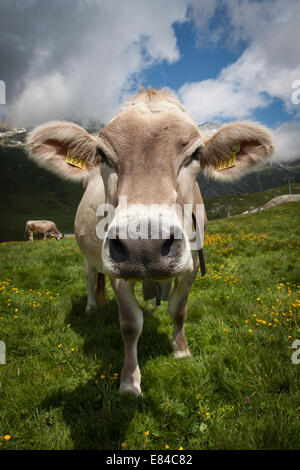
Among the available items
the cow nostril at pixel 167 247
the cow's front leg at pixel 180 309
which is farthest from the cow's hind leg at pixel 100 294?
the cow nostril at pixel 167 247

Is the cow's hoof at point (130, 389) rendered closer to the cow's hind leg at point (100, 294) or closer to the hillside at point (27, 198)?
the cow's hind leg at point (100, 294)

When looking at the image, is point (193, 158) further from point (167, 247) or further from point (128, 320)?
point (128, 320)

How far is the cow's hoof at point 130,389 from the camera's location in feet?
9.05

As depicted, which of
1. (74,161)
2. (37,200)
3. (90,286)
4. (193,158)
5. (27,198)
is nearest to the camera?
(193,158)

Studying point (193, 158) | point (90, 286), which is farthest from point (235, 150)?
point (90, 286)

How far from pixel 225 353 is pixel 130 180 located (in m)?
2.33

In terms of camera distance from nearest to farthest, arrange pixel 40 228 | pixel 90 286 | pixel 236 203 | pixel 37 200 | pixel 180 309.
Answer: pixel 180 309
pixel 90 286
pixel 40 228
pixel 236 203
pixel 37 200

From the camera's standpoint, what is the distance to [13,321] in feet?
13.6

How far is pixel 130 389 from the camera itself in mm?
2789

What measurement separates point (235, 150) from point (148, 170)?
4.62ft

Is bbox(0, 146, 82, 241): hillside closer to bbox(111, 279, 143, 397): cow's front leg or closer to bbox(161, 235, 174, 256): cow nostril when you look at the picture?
bbox(111, 279, 143, 397): cow's front leg

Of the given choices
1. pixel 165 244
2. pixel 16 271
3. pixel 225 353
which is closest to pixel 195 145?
pixel 165 244

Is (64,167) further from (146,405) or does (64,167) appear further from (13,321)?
(146,405)

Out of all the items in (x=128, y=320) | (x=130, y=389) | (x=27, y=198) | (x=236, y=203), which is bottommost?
(x=130, y=389)
